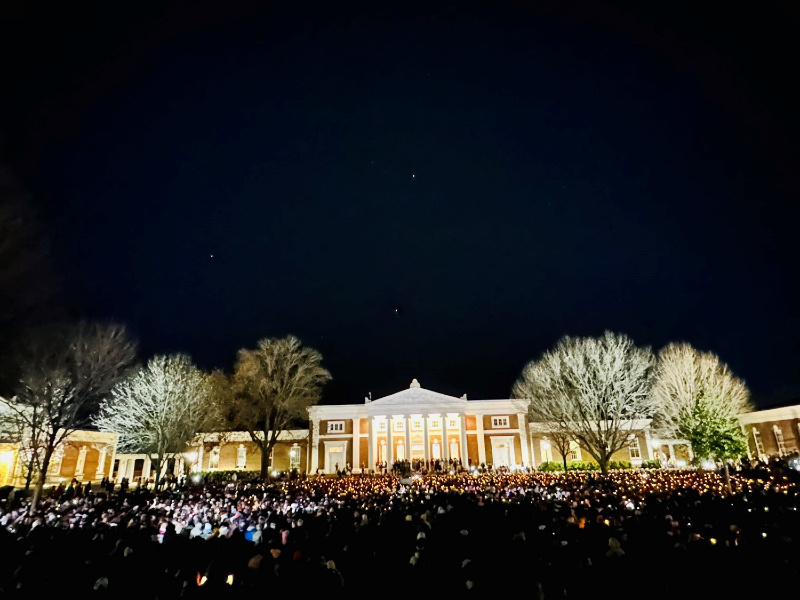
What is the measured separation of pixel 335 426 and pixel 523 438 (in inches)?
854

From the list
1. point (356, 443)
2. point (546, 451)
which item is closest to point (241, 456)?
point (356, 443)

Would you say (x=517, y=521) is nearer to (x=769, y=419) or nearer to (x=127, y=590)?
(x=127, y=590)

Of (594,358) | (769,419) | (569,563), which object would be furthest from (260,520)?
(769,419)

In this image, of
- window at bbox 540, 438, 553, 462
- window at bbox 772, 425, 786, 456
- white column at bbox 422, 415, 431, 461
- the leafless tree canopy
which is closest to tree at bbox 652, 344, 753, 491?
the leafless tree canopy

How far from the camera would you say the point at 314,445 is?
178 feet

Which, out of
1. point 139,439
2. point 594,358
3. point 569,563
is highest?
point 594,358

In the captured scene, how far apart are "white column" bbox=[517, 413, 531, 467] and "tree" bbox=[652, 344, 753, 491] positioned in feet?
44.9

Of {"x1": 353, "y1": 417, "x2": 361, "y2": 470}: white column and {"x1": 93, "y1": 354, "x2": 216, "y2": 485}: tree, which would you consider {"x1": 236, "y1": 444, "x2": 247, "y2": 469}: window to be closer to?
{"x1": 353, "y1": 417, "x2": 361, "y2": 470}: white column

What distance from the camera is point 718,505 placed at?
545 inches

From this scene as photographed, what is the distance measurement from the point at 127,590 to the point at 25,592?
1.46 m

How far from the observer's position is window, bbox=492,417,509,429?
54750 millimetres

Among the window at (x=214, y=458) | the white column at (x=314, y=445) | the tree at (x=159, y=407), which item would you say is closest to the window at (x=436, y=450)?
the white column at (x=314, y=445)

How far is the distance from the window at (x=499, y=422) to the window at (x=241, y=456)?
28.2 m

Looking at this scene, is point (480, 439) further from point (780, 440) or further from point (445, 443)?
point (780, 440)
